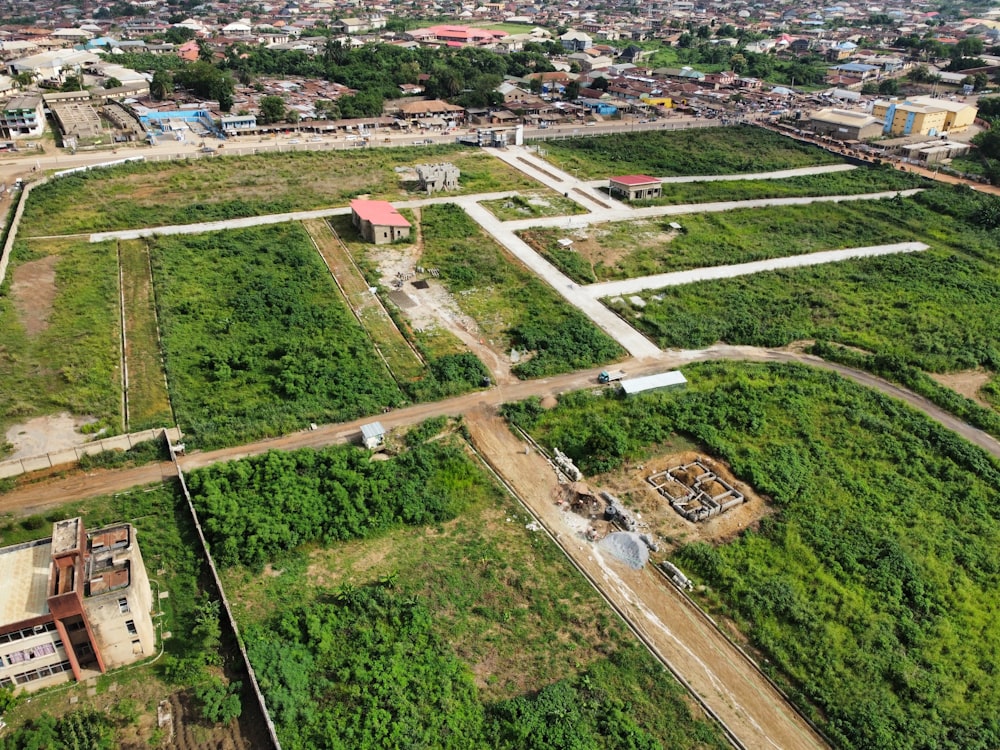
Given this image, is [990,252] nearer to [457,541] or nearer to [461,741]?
[457,541]

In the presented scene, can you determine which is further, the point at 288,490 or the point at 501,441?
the point at 501,441

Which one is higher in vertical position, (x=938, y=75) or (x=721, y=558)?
(x=938, y=75)

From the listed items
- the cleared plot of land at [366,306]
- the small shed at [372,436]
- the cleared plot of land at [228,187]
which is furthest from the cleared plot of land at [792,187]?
the small shed at [372,436]

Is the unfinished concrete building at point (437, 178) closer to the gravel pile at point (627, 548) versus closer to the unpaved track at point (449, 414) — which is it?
the unpaved track at point (449, 414)

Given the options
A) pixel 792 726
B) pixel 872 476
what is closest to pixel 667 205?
pixel 872 476

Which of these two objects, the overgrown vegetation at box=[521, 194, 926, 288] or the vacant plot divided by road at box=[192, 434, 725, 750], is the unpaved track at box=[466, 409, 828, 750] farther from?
the overgrown vegetation at box=[521, 194, 926, 288]

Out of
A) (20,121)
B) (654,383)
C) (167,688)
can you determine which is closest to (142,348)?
(167,688)
